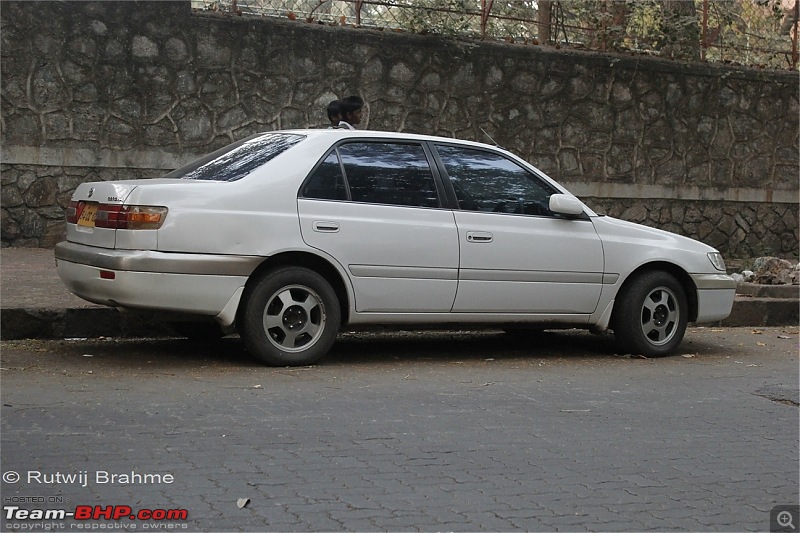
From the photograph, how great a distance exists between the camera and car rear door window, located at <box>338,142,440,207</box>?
735 centimetres

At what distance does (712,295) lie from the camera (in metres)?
8.48

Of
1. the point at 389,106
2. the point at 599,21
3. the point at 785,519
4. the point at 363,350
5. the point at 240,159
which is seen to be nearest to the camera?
the point at 785,519

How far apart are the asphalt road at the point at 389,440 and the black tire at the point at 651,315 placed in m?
0.27

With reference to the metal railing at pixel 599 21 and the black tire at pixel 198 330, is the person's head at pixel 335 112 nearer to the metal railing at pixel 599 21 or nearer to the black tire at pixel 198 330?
Result: the black tire at pixel 198 330

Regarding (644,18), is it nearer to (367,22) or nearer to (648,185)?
(648,185)

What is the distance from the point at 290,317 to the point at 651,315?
2980 mm

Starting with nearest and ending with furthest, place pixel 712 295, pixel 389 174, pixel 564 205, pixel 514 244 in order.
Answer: pixel 389 174
pixel 514 244
pixel 564 205
pixel 712 295

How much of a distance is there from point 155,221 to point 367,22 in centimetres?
693

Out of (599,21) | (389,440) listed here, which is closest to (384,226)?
(389,440)

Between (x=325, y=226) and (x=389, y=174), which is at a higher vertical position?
(x=389, y=174)

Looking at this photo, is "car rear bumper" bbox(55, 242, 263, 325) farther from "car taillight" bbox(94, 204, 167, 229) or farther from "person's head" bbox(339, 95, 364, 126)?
"person's head" bbox(339, 95, 364, 126)

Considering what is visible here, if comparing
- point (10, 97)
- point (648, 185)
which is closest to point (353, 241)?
point (10, 97)

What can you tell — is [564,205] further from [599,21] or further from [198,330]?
[599,21]

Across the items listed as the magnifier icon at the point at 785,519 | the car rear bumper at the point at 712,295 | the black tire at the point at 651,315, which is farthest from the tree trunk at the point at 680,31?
the magnifier icon at the point at 785,519
